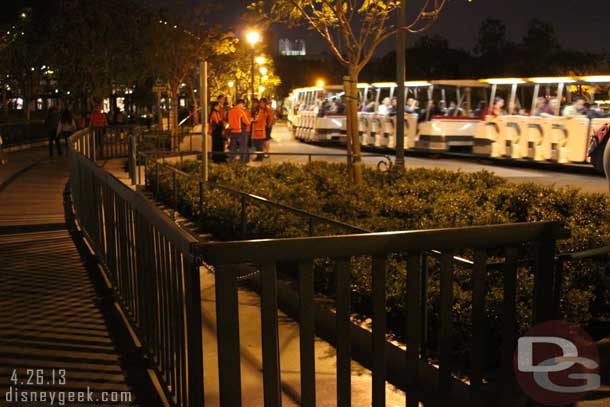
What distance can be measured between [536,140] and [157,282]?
1889 centimetres

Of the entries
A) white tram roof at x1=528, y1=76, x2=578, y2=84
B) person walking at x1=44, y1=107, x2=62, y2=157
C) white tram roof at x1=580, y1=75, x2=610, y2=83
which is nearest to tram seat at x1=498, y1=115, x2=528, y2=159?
white tram roof at x1=528, y1=76, x2=578, y2=84

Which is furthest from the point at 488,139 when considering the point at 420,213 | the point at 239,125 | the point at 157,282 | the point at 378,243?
the point at 378,243

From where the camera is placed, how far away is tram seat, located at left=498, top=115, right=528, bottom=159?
2267 centimetres

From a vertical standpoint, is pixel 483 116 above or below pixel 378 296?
below

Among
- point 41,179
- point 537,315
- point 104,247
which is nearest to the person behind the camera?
point 537,315

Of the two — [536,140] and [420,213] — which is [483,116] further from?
[420,213]

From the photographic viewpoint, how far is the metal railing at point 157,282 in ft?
11.5

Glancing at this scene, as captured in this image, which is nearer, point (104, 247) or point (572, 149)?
point (104, 247)

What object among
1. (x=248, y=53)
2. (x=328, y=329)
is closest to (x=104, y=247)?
(x=328, y=329)

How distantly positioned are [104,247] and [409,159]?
1951 cm

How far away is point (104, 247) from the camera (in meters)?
7.96

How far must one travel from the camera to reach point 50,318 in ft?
22.0

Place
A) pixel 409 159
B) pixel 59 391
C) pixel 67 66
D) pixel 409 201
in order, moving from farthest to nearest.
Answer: pixel 67 66
pixel 409 159
pixel 409 201
pixel 59 391

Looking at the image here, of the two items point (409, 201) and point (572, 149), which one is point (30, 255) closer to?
point (409, 201)
